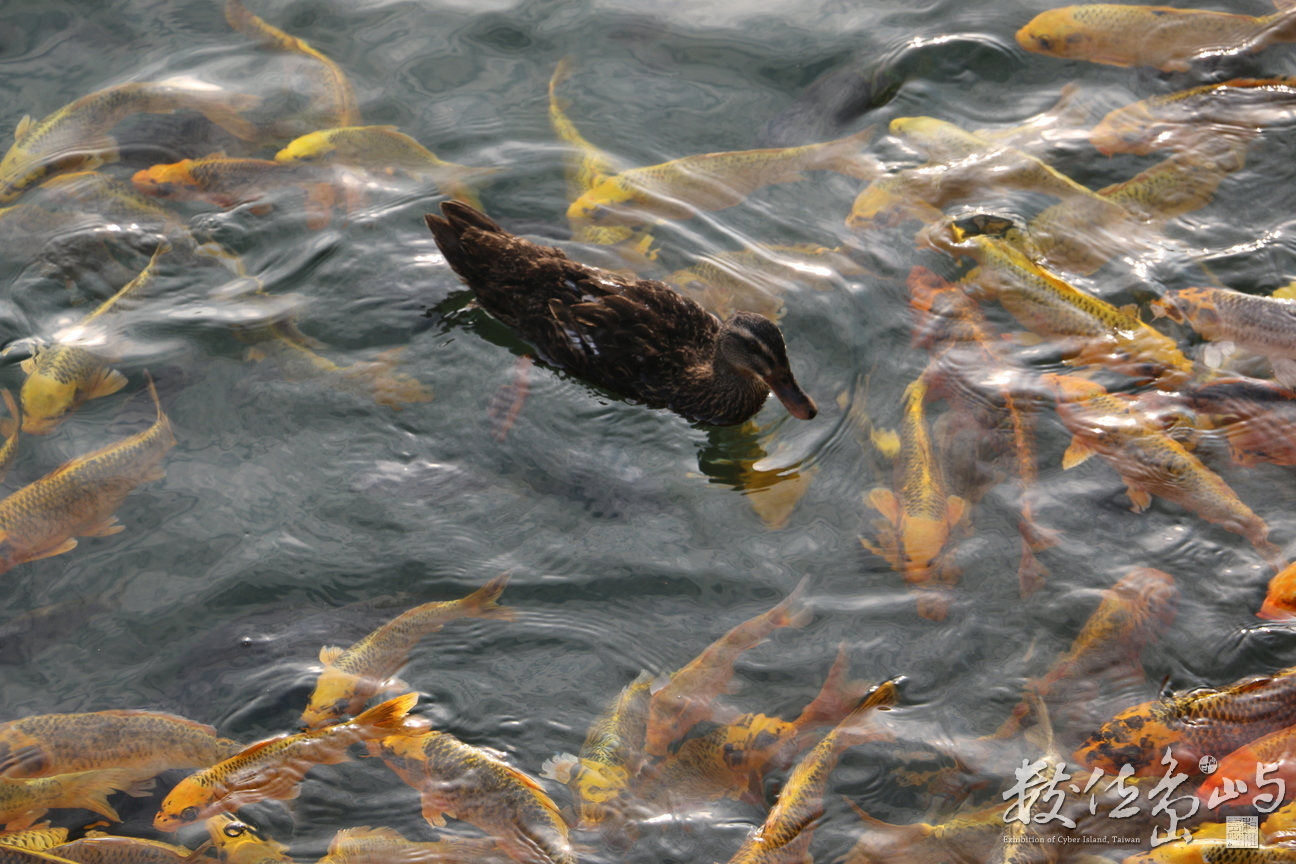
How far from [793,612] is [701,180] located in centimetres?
291

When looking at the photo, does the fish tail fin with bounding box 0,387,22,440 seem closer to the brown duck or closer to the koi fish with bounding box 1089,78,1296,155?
the brown duck

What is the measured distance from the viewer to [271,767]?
13.2 feet

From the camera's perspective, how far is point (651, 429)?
5.32 metres

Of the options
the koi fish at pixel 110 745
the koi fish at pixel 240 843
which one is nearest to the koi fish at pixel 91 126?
the koi fish at pixel 110 745

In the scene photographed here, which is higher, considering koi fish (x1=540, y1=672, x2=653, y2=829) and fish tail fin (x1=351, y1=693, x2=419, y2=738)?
fish tail fin (x1=351, y1=693, x2=419, y2=738)

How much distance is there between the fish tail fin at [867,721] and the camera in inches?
162

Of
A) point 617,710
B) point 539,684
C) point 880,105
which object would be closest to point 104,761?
point 539,684

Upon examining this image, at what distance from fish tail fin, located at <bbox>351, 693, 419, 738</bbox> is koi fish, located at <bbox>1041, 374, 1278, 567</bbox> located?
10.7 feet

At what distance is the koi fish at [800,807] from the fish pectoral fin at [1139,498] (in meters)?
1.71

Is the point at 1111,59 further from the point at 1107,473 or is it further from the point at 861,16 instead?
the point at 1107,473

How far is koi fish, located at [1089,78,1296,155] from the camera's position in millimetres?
6293

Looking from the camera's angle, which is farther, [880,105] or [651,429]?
[880,105]

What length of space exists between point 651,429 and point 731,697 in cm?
159

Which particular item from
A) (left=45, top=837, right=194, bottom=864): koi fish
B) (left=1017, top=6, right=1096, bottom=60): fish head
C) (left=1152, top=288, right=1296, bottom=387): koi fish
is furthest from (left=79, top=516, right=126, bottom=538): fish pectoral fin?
(left=1017, top=6, right=1096, bottom=60): fish head
